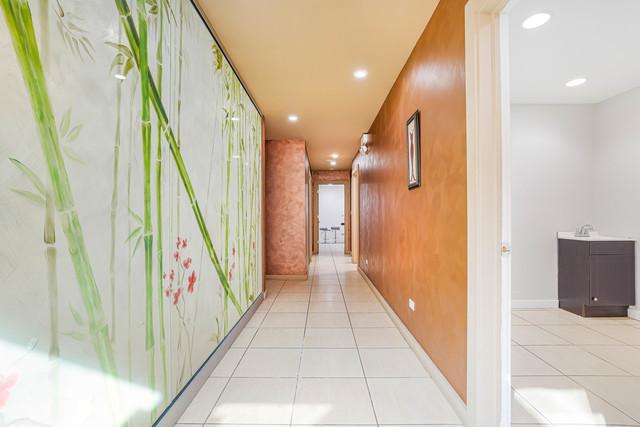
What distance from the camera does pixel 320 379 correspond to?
6.54 ft

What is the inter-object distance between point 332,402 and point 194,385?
88 centimetres

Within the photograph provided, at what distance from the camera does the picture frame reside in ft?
7.57

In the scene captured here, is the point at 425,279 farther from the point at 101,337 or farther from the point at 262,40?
the point at 262,40

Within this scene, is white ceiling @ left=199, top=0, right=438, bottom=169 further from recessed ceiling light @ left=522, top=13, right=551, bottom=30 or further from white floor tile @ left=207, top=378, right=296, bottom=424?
white floor tile @ left=207, top=378, right=296, bottom=424

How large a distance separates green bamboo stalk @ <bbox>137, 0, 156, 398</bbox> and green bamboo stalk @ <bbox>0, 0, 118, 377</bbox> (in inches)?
9.5

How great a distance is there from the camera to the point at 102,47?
3.55ft

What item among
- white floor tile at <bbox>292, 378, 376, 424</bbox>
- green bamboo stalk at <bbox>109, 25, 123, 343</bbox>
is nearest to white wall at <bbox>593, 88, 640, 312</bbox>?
white floor tile at <bbox>292, 378, 376, 424</bbox>

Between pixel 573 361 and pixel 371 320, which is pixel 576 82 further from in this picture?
pixel 371 320

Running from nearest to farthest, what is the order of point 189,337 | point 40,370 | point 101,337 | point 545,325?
point 40,370
point 101,337
point 189,337
point 545,325

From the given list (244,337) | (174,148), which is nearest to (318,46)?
(174,148)

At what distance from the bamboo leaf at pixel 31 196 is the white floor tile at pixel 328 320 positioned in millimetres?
2592

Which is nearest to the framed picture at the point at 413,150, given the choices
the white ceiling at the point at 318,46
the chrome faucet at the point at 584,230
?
the white ceiling at the point at 318,46

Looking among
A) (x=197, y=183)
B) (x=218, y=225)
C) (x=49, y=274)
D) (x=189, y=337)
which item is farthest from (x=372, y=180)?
(x=49, y=274)

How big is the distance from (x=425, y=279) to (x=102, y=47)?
2311mm
